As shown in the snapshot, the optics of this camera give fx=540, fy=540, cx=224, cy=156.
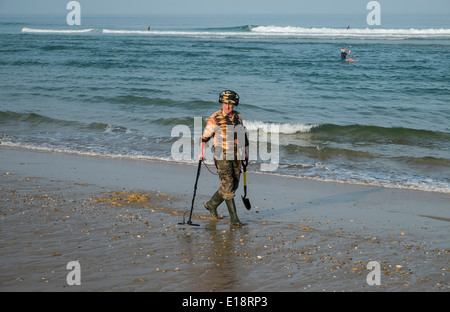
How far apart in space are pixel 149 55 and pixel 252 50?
846 cm

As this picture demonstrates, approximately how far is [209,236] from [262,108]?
12.8m

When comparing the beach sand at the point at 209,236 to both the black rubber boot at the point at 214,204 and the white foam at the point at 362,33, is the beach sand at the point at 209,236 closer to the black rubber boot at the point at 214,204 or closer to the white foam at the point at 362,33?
the black rubber boot at the point at 214,204

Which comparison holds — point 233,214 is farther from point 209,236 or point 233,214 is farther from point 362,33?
point 362,33

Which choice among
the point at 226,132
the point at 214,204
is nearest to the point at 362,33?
the point at 214,204

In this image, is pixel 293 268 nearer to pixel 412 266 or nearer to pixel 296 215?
pixel 412 266

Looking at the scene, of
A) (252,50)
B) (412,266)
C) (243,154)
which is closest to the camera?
(412,266)

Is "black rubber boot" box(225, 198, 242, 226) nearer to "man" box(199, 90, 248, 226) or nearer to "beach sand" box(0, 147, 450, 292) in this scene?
"beach sand" box(0, 147, 450, 292)

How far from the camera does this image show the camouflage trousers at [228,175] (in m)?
7.15

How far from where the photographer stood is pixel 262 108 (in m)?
19.2

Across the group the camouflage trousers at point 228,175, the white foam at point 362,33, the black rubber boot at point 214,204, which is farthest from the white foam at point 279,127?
the white foam at point 362,33

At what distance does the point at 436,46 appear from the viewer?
144ft

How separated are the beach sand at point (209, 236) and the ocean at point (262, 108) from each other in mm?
2062

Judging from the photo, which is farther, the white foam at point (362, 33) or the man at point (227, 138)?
the white foam at point (362, 33)
